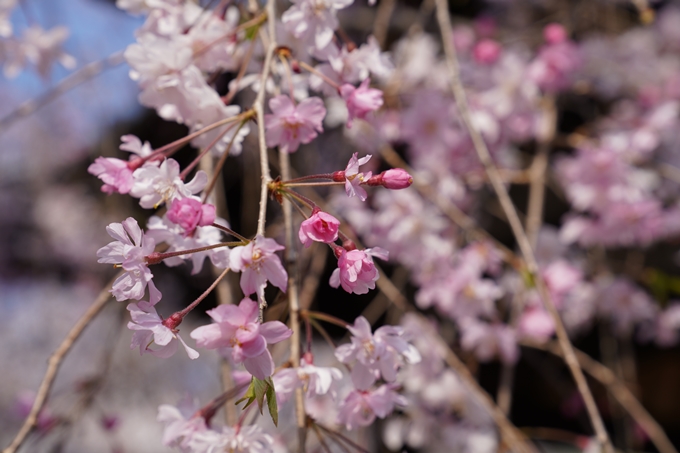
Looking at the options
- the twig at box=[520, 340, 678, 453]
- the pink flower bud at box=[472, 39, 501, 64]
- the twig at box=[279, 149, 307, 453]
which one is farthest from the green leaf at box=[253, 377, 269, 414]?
the pink flower bud at box=[472, 39, 501, 64]

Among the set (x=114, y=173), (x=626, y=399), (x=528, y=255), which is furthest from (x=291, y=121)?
(x=626, y=399)

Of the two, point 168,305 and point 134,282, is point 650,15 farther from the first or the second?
point 168,305

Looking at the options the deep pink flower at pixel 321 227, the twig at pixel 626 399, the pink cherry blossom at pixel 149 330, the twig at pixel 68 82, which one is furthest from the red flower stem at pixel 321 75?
the twig at pixel 626 399

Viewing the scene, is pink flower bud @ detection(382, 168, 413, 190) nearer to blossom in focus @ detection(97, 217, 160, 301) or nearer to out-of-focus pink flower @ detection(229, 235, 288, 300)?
out-of-focus pink flower @ detection(229, 235, 288, 300)

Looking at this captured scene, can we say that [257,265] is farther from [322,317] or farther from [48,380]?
[48,380]

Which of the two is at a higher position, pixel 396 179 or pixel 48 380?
pixel 396 179
